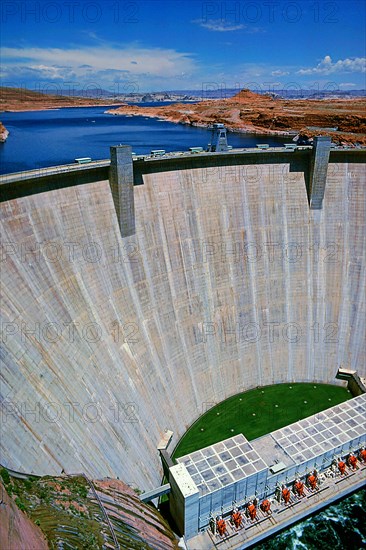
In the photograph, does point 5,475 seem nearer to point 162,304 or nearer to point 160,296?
point 162,304

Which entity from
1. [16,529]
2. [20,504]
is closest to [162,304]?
[20,504]

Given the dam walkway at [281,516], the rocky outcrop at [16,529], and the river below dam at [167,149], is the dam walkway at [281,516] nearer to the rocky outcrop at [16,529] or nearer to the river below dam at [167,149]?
the river below dam at [167,149]

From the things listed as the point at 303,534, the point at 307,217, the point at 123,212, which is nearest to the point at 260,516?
the point at 303,534

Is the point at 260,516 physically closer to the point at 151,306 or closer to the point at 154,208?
the point at 151,306

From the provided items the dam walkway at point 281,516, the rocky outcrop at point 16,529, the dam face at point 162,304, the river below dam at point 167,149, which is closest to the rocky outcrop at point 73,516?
the rocky outcrop at point 16,529

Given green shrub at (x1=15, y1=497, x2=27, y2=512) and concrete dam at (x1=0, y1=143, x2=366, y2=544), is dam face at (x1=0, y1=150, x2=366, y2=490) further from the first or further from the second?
green shrub at (x1=15, y1=497, x2=27, y2=512)

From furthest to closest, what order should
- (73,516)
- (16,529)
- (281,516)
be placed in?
1. (281,516)
2. (73,516)
3. (16,529)
